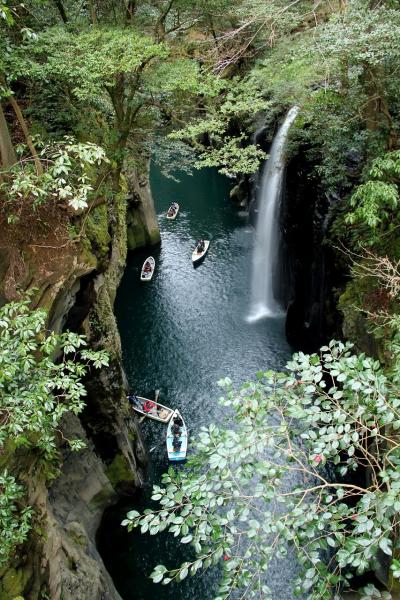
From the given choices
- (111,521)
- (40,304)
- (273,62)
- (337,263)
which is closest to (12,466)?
(40,304)

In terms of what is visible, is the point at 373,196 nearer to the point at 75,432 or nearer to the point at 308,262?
the point at 308,262

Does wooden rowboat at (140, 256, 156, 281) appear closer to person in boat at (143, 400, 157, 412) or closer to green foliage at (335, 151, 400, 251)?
person in boat at (143, 400, 157, 412)

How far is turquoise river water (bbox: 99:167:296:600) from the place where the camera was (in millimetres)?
14438

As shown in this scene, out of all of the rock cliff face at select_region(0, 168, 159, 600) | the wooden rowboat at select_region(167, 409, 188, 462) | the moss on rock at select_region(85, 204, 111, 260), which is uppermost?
the moss on rock at select_region(85, 204, 111, 260)

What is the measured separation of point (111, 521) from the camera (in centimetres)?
1560

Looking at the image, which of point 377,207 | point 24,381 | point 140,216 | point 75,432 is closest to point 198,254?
point 140,216

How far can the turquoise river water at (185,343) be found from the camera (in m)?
14.4

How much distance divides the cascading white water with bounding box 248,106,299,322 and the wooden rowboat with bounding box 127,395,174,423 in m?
8.43

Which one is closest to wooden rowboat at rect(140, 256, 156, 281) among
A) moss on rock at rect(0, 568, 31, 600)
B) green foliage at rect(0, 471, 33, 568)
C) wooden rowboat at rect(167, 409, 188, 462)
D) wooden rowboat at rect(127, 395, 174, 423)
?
wooden rowboat at rect(127, 395, 174, 423)

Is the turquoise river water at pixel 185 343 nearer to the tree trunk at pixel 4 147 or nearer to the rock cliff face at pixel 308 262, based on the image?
the rock cliff face at pixel 308 262

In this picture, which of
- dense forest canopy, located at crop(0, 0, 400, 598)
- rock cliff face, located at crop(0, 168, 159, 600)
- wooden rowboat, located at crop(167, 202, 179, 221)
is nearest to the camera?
dense forest canopy, located at crop(0, 0, 400, 598)

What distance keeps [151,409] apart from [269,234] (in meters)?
14.2

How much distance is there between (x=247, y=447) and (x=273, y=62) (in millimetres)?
17753

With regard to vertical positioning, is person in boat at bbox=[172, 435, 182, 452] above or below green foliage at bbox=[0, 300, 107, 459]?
below
